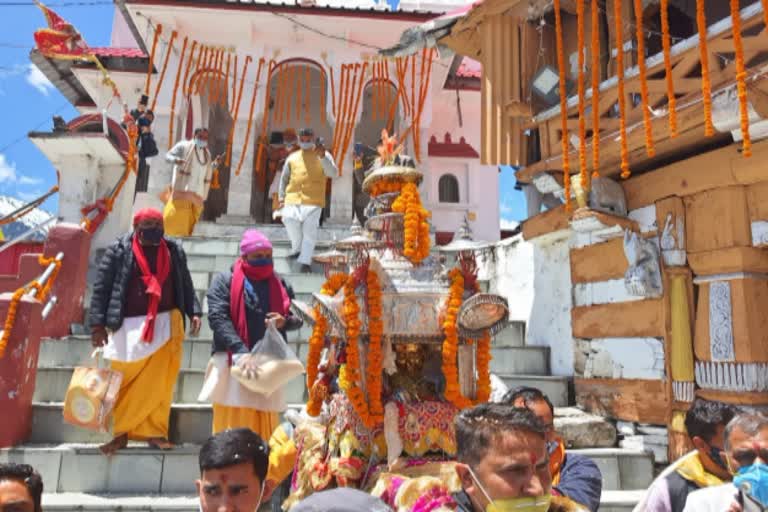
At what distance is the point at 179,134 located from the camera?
12086 mm

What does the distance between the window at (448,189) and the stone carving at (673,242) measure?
983cm

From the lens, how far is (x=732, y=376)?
15.3ft

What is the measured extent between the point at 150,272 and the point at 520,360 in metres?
3.98

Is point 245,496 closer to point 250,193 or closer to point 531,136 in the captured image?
point 531,136

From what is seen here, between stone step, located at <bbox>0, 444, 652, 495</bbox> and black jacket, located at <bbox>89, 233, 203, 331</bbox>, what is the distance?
996mm

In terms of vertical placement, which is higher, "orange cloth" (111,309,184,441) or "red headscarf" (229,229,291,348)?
"red headscarf" (229,229,291,348)

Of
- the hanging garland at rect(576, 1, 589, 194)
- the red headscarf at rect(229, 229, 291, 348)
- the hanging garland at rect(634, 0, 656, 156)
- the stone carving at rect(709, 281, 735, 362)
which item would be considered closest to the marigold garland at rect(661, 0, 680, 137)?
the hanging garland at rect(634, 0, 656, 156)

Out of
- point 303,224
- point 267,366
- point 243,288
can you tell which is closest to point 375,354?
point 267,366

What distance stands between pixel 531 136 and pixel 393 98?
22.6ft

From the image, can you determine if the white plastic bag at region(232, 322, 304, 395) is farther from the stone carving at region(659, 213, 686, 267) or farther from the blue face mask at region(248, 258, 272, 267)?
the stone carving at region(659, 213, 686, 267)

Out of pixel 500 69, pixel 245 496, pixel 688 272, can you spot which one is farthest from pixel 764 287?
pixel 245 496

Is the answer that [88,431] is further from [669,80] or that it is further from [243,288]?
[669,80]

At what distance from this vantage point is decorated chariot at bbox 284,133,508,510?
3.66m

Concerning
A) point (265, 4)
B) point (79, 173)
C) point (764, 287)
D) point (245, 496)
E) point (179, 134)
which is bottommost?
point (245, 496)
